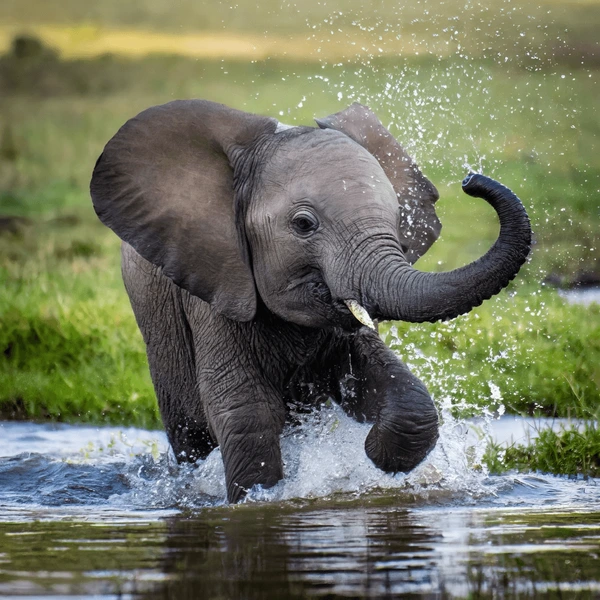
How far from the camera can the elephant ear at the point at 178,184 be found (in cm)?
610

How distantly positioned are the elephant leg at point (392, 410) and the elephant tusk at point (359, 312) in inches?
21.4

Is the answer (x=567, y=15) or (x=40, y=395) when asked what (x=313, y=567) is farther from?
(x=567, y=15)

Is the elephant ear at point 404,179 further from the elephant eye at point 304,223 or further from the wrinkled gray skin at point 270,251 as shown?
the elephant eye at point 304,223

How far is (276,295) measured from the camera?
19.3 feet

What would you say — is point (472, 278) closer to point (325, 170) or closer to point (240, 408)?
point (325, 170)

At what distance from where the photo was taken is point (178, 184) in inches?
244

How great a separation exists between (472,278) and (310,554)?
4.46 ft

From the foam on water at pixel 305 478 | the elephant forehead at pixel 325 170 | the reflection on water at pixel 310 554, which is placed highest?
the elephant forehead at pixel 325 170

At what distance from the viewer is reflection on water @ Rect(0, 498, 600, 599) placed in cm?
383

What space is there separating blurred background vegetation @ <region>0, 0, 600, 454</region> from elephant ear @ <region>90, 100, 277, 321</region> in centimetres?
235

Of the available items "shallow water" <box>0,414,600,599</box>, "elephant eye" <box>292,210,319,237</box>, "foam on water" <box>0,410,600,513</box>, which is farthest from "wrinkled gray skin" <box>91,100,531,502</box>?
"shallow water" <box>0,414,600,599</box>

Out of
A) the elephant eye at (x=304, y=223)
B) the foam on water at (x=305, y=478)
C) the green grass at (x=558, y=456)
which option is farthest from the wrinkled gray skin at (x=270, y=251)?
the green grass at (x=558, y=456)

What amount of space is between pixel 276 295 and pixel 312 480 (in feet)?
2.77

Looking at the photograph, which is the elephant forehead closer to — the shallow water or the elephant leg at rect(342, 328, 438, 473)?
the elephant leg at rect(342, 328, 438, 473)
